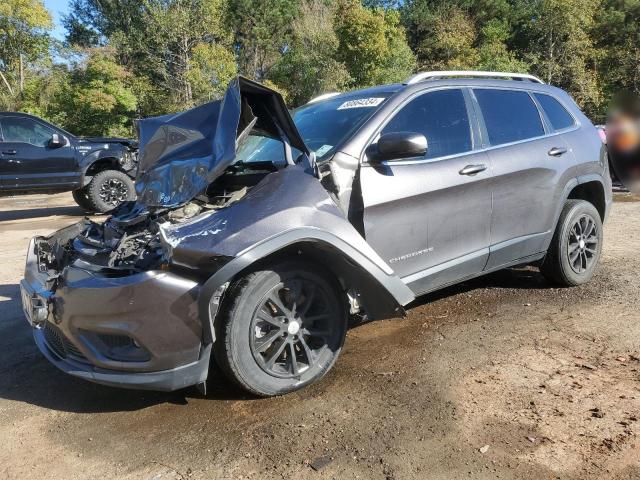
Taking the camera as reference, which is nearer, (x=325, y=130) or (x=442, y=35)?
(x=325, y=130)

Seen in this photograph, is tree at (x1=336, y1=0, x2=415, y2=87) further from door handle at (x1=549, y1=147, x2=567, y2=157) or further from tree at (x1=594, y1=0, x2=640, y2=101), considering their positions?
door handle at (x1=549, y1=147, x2=567, y2=157)

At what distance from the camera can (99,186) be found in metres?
10.5

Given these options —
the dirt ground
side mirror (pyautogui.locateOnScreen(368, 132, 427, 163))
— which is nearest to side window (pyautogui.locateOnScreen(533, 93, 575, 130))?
the dirt ground

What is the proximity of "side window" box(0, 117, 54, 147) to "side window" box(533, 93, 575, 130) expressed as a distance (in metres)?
9.23

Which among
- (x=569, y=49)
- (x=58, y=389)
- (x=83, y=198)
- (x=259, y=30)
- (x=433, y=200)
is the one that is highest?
(x=259, y=30)

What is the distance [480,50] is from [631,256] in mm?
31817

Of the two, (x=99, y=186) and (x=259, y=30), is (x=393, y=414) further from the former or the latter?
(x=259, y=30)

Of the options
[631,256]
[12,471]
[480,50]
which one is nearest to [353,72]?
[480,50]

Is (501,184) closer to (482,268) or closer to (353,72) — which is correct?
(482,268)

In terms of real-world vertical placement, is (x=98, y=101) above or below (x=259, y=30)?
below

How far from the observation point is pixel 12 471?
8.48 ft

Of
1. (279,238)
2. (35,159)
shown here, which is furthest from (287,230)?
(35,159)

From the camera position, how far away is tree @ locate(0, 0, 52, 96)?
2881 centimetres

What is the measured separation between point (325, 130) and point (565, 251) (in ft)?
7.98
